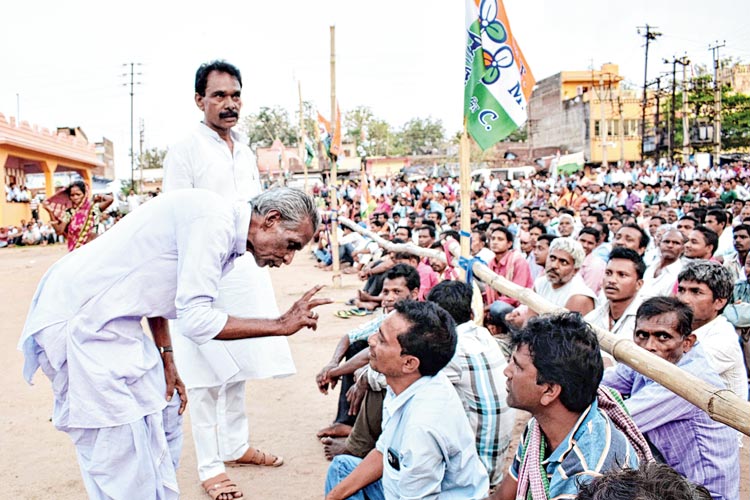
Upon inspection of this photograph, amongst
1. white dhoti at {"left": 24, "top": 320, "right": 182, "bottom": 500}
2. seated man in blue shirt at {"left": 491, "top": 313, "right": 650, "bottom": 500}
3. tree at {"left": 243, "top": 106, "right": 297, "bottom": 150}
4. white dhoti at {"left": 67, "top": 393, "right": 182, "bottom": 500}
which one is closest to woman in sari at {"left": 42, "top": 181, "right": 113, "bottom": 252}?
white dhoti at {"left": 24, "top": 320, "right": 182, "bottom": 500}

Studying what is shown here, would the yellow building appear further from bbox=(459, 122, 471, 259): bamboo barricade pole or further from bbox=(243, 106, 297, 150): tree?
bbox=(459, 122, 471, 259): bamboo barricade pole

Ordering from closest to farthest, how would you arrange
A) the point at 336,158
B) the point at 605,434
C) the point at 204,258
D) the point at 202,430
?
1. the point at 605,434
2. the point at 204,258
3. the point at 202,430
4. the point at 336,158

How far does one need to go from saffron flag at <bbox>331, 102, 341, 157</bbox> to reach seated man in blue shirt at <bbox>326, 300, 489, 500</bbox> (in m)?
8.84

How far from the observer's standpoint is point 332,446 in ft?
13.7

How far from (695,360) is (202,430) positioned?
2.57 m

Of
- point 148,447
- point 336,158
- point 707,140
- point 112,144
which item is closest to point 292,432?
point 148,447

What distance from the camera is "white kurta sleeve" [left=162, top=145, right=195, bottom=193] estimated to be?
11.2 ft

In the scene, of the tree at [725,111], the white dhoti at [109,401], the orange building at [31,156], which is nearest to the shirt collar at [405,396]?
the white dhoti at [109,401]

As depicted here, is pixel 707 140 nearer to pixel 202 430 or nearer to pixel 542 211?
pixel 542 211

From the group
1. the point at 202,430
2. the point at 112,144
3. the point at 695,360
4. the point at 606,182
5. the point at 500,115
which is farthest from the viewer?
the point at 112,144

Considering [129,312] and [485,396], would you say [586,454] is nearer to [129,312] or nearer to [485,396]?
[485,396]

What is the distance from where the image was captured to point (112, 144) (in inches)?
2504

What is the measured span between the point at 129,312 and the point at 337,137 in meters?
9.27

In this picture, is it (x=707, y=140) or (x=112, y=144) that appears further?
(x=112, y=144)
